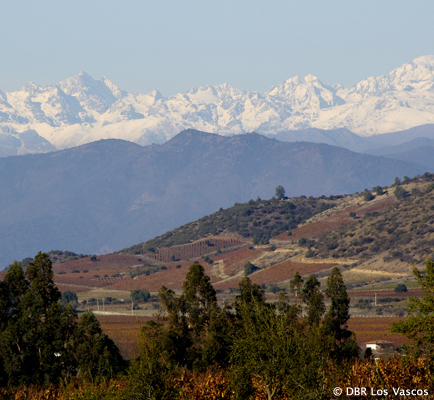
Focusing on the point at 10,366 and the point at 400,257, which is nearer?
the point at 10,366

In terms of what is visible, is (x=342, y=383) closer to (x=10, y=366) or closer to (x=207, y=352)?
(x=207, y=352)

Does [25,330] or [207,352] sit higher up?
[25,330]

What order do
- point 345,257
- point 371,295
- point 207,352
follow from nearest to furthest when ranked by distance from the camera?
point 207,352, point 371,295, point 345,257

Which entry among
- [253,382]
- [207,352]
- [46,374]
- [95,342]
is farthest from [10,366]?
[253,382]

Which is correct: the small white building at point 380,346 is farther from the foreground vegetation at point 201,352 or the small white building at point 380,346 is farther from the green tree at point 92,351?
the green tree at point 92,351

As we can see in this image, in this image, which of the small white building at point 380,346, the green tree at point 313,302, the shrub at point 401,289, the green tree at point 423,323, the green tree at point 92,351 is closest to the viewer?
the green tree at point 423,323

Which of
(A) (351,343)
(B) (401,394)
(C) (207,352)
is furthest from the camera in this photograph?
(A) (351,343)

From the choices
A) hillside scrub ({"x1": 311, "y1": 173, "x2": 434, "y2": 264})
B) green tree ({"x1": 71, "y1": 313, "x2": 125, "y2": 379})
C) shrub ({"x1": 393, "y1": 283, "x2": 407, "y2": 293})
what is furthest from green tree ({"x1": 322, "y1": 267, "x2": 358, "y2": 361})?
hillside scrub ({"x1": 311, "y1": 173, "x2": 434, "y2": 264})

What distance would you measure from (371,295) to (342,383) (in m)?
104

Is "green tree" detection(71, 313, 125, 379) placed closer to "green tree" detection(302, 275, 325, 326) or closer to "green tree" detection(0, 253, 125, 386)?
"green tree" detection(0, 253, 125, 386)

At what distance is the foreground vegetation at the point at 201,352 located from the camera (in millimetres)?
31562

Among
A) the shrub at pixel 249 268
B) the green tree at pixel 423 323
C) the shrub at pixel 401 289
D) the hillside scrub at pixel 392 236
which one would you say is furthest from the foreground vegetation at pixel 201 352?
the shrub at pixel 249 268

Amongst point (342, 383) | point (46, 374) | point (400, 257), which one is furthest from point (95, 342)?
point (400, 257)

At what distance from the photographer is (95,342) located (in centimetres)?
4856
